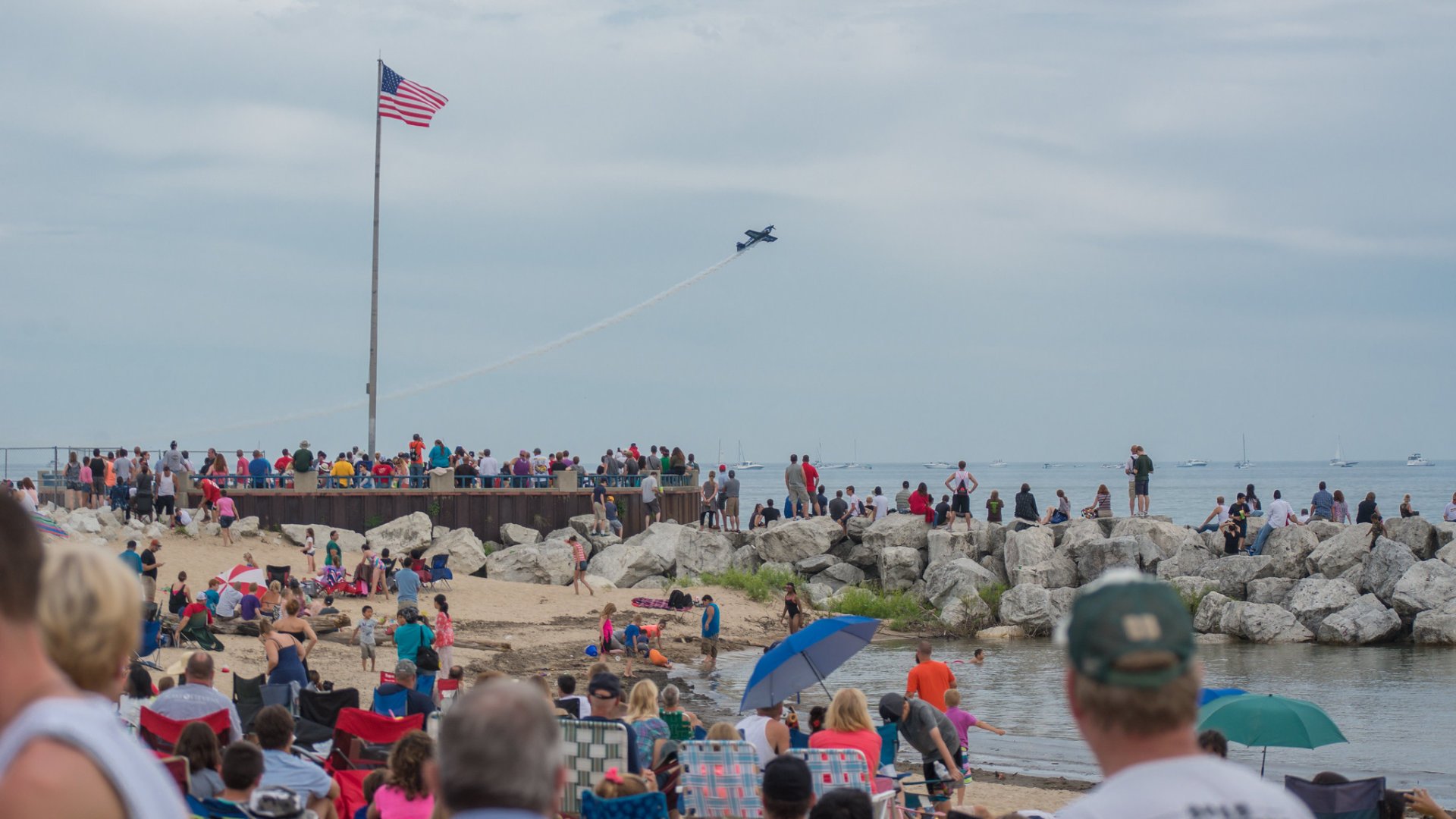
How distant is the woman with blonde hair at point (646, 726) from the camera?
8.95 metres

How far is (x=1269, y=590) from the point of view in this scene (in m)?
30.0

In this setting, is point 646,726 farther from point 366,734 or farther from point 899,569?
point 899,569

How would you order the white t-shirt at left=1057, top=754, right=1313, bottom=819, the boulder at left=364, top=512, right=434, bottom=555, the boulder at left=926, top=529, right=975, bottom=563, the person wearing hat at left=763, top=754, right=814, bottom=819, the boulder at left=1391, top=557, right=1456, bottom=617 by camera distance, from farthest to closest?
1. the boulder at left=926, top=529, right=975, bottom=563
2. the boulder at left=364, top=512, right=434, bottom=555
3. the boulder at left=1391, top=557, right=1456, bottom=617
4. the person wearing hat at left=763, top=754, right=814, bottom=819
5. the white t-shirt at left=1057, top=754, right=1313, bottom=819

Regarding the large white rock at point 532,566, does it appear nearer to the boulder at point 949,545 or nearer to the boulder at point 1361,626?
the boulder at point 949,545

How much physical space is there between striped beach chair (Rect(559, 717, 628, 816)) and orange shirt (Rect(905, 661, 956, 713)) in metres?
4.48

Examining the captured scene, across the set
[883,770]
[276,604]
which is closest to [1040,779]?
[883,770]

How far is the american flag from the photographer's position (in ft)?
113

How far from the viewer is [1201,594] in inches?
1173

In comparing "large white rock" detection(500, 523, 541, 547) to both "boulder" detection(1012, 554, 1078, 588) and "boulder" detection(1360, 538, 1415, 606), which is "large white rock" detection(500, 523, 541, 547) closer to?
"boulder" detection(1012, 554, 1078, 588)

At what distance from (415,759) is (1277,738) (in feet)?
21.7

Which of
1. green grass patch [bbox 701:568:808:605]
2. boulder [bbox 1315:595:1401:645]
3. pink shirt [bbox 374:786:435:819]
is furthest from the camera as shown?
green grass patch [bbox 701:568:808:605]

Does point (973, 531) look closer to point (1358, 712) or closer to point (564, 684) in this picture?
point (1358, 712)

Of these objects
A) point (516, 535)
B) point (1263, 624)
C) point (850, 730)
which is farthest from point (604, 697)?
point (516, 535)

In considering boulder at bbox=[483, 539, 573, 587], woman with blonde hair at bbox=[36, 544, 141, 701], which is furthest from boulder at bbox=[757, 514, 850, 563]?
woman with blonde hair at bbox=[36, 544, 141, 701]
